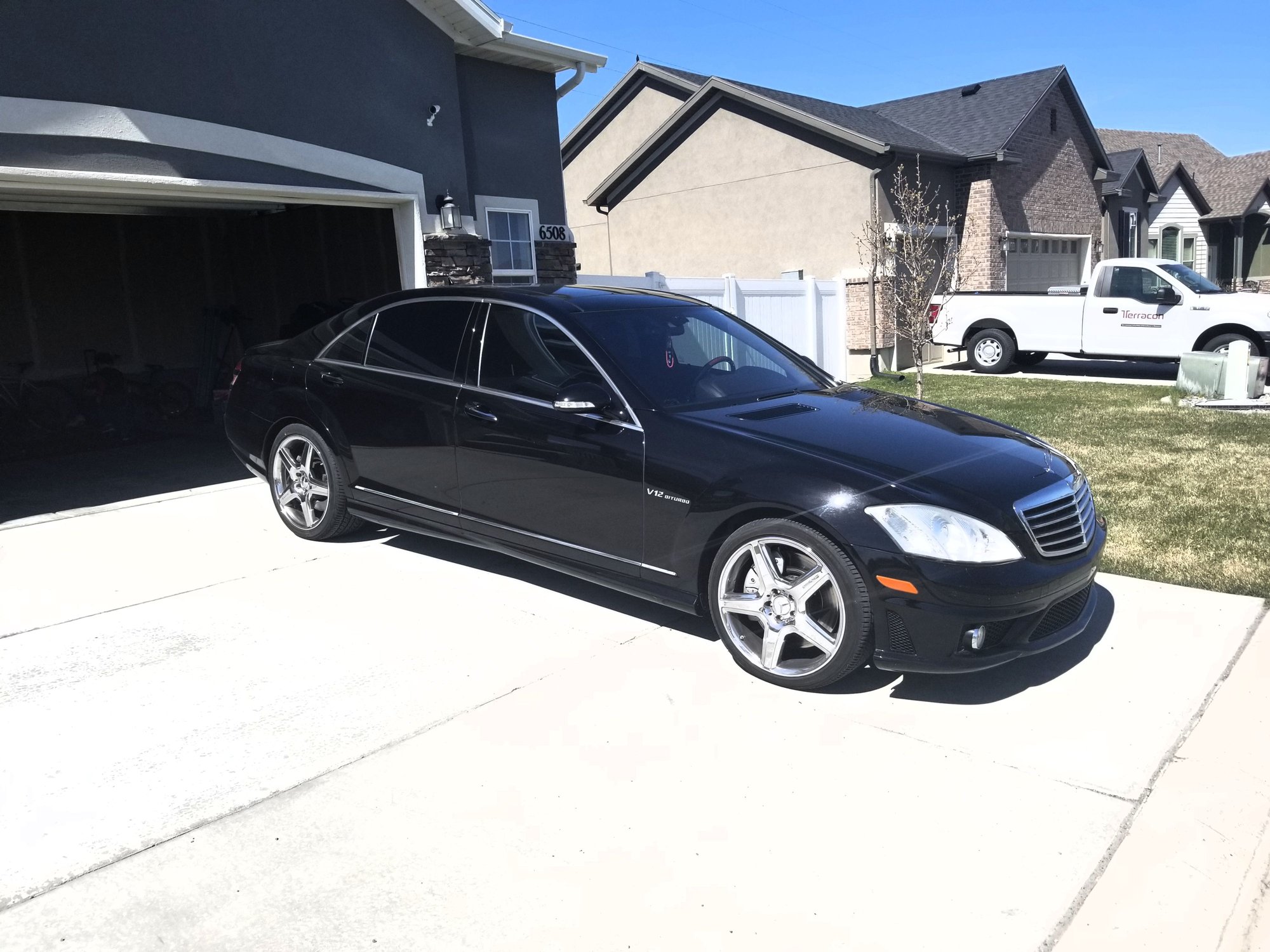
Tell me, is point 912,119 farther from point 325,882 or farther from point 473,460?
point 325,882

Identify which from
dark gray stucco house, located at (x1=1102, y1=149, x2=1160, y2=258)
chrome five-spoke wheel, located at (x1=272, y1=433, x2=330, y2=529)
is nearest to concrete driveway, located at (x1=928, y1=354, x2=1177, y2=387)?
dark gray stucco house, located at (x1=1102, y1=149, x2=1160, y2=258)

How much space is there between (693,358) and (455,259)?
18.3ft

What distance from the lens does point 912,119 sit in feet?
74.7

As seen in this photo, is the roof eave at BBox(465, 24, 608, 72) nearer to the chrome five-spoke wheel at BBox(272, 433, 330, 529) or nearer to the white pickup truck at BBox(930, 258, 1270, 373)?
the chrome five-spoke wheel at BBox(272, 433, 330, 529)

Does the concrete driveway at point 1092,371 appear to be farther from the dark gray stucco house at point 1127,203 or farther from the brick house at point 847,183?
the dark gray stucco house at point 1127,203

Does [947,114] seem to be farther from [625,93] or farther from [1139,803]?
[1139,803]

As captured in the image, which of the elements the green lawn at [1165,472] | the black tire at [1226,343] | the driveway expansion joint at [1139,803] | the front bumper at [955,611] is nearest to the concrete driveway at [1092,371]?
the black tire at [1226,343]

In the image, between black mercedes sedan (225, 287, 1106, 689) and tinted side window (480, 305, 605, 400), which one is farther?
tinted side window (480, 305, 605, 400)

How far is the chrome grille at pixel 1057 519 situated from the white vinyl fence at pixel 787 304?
7160 millimetres

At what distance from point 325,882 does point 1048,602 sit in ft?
9.52

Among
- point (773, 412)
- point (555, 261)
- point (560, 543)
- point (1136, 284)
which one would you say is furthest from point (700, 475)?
point (1136, 284)

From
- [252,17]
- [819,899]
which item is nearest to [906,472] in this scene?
[819,899]

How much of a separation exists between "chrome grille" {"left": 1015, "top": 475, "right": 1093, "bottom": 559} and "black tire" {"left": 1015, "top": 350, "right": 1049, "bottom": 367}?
13580mm

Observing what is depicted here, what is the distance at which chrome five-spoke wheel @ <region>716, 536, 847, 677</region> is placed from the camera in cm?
402
